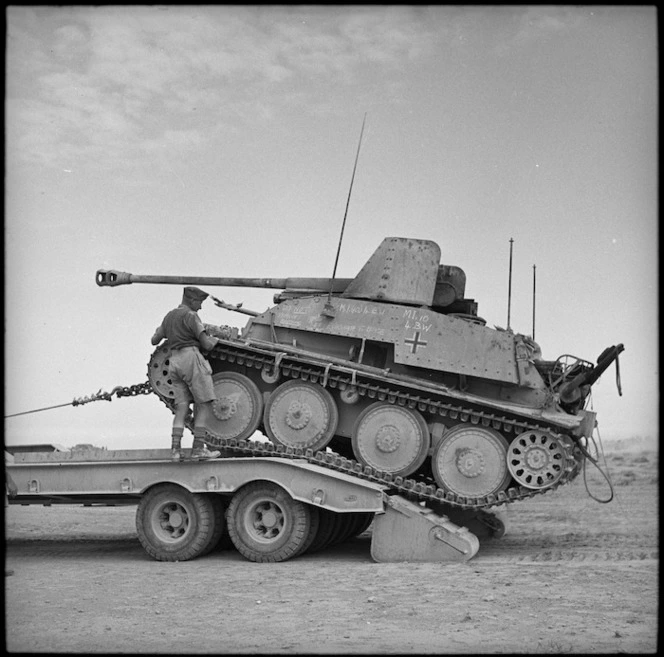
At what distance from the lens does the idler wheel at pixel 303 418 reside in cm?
1458

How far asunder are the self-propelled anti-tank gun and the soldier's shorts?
50 centimetres

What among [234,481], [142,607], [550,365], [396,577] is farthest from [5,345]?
[550,365]

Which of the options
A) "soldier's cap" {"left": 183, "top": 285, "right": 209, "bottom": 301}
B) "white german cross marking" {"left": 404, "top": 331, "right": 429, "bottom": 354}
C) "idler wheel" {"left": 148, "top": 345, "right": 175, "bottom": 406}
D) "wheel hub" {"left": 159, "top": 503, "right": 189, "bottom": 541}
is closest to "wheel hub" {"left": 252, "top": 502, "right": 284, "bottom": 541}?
"wheel hub" {"left": 159, "top": 503, "right": 189, "bottom": 541}

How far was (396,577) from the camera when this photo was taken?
456 inches

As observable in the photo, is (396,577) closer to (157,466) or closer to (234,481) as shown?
(234,481)

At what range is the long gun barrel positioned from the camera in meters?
15.8

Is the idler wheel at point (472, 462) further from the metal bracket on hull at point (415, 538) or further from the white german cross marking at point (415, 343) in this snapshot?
the white german cross marking at point (415, 343)

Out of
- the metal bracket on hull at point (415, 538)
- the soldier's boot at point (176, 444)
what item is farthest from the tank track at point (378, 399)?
the metal bracket on hull at point (415, 538)

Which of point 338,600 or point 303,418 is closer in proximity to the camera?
point 338,600

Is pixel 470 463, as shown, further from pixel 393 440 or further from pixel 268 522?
pixel 268 522

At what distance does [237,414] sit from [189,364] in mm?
1187

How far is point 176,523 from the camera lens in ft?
45.2

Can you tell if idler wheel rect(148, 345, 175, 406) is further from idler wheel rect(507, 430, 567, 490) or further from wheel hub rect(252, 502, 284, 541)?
idler wheel rect(507, 430, 567, 490)

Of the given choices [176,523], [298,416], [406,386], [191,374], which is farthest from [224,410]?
[406,386]
